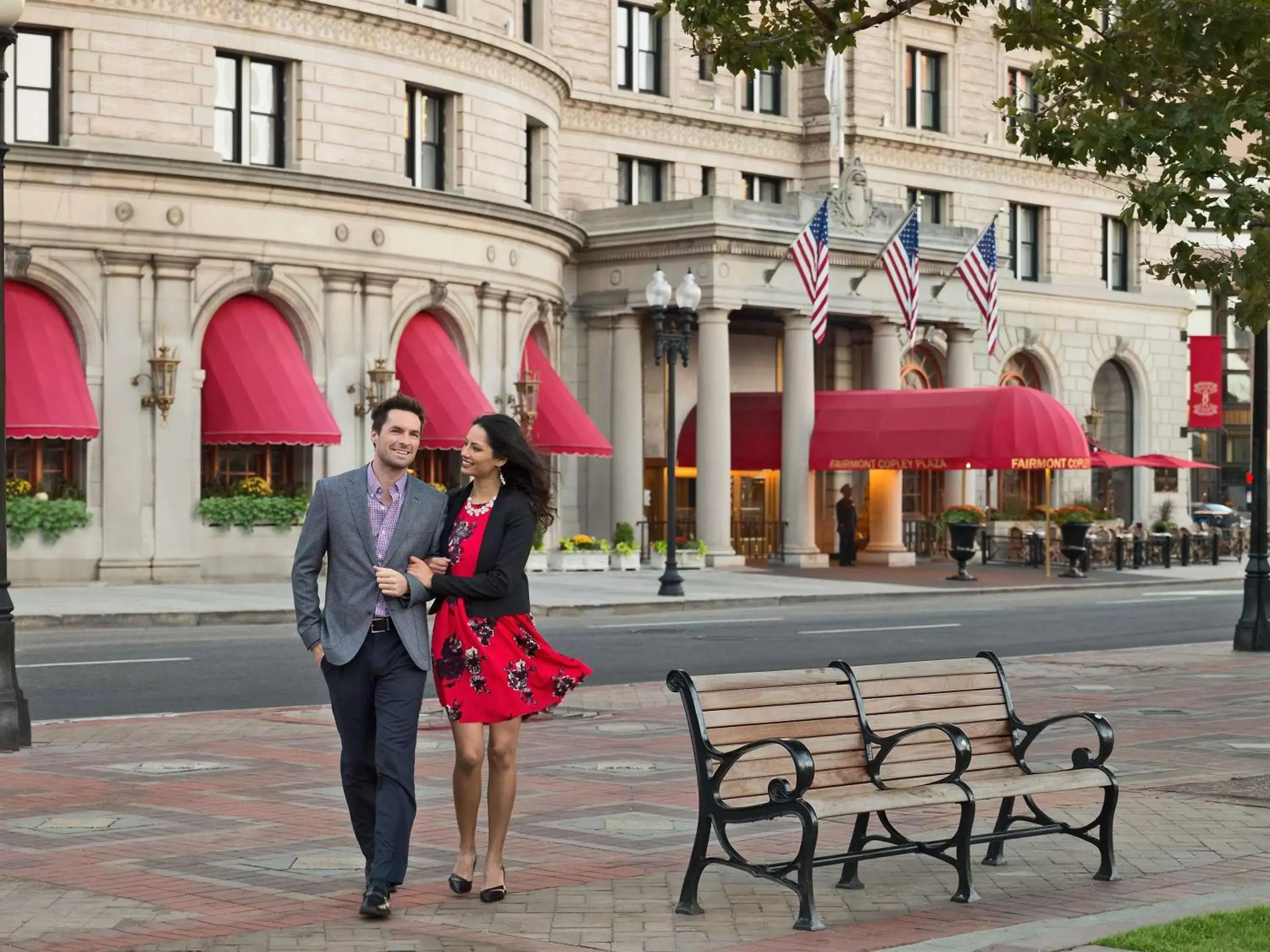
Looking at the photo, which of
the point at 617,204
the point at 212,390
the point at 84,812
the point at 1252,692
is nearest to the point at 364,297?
the point at 212,390

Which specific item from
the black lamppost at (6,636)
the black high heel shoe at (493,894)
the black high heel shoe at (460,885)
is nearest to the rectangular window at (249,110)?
the black lamppost at (6,636)

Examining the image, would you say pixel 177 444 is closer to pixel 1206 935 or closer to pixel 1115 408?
pixel 1206 935

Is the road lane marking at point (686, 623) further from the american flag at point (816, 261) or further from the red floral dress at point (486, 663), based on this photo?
the red floral dress at point (486, 663)

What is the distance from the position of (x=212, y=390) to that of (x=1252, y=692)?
842 inches

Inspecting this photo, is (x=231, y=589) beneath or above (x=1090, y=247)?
beneath

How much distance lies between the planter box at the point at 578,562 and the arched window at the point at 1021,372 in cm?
1908

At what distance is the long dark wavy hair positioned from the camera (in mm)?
8734

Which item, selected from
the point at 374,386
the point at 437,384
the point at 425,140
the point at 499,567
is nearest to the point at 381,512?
the point at 499,567

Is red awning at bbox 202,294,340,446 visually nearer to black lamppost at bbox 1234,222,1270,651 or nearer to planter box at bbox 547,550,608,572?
planter box at bbox 547,550,608,572

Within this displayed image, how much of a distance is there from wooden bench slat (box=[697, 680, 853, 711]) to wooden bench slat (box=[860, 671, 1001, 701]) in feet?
0.58

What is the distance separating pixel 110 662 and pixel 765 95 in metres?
33.7

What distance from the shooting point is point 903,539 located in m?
51.6

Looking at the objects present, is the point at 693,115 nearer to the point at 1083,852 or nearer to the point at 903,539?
the point at 903,539

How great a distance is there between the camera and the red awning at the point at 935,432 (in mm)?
42656
